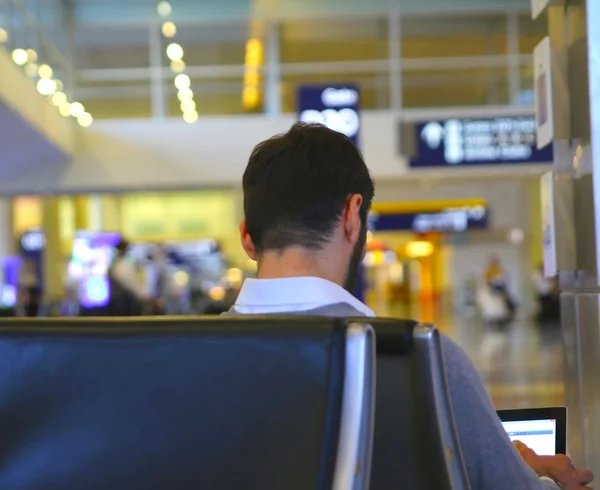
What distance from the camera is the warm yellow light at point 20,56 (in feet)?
37.4

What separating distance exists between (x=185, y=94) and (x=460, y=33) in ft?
15.7

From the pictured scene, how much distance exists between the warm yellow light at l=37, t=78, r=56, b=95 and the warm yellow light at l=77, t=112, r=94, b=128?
0.63m

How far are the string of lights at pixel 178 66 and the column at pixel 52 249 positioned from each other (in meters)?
8.59

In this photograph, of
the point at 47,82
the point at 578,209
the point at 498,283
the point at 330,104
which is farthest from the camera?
the point at 498,283

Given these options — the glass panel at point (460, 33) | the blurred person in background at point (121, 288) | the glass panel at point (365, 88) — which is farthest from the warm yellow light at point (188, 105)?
the glass panel at point (460, 33)

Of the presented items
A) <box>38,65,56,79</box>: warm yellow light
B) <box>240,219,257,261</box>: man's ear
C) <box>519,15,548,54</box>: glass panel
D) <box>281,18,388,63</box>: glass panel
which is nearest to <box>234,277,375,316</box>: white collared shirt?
→ <box>240,219,257,261</box>: man's ear

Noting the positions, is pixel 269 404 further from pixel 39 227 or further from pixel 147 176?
pixel 39 227

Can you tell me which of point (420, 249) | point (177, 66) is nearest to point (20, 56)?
point (177, 66)

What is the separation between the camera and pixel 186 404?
1125mm

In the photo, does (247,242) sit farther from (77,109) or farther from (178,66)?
(178,66)

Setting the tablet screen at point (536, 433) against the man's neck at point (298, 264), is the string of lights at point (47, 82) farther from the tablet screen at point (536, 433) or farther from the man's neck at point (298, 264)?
the man's neck at point (298, 264)

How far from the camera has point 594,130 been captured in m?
2.22

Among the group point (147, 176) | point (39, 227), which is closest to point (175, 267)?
point (39, 227)

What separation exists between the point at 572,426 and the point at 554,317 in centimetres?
2162
